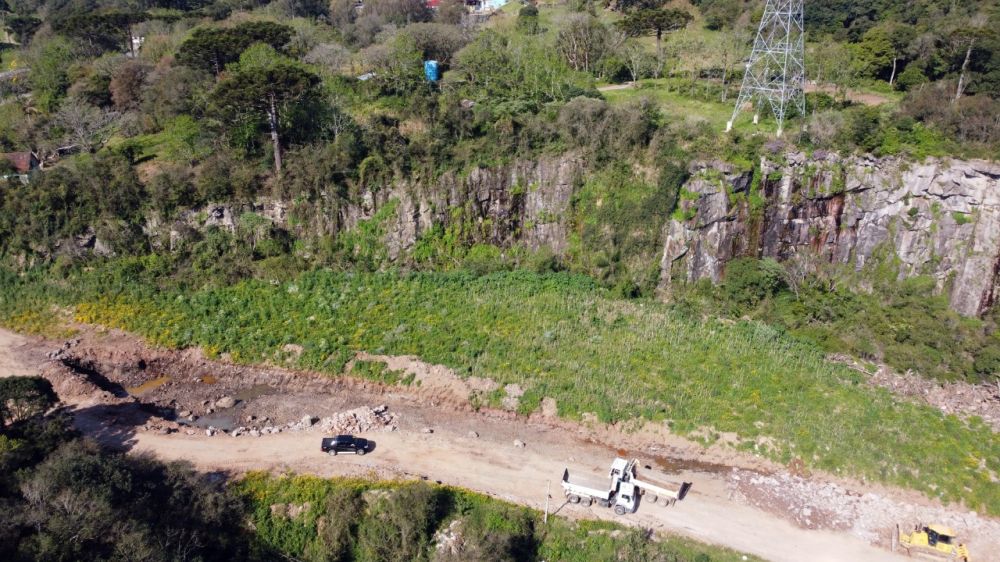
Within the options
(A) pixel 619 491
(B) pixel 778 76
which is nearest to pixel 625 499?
(A) pixel 619 491

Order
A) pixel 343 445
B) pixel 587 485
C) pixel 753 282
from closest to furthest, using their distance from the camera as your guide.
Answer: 1. pixel 587 485
2. pixel 343 445
3. pixel 753 282

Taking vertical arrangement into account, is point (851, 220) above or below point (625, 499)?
above

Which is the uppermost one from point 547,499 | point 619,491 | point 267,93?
point 267,93

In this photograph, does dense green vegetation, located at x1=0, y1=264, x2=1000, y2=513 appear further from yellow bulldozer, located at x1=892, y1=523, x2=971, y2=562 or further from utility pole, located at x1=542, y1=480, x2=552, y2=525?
utility pole, located at x1=542, y1=480, x2=552, y2=525

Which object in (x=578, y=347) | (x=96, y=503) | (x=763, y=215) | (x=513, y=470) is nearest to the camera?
(x=96, y=503)

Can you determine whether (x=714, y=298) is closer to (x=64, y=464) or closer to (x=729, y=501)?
(x=729, y=501)

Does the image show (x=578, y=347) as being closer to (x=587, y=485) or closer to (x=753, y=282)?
(x=587, y=485)

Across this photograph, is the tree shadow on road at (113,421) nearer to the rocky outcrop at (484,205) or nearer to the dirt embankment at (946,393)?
the rocky outcrop at (484,205)

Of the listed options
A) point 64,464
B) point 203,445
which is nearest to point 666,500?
point 203,445
